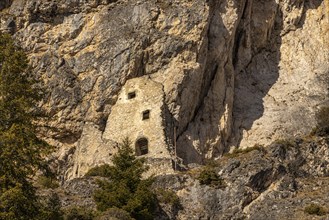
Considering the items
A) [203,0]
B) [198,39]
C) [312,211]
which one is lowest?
[312,211]

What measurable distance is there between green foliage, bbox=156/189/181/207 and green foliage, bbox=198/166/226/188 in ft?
6.96

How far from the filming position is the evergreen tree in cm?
2567

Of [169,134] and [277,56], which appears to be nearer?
[169,134]

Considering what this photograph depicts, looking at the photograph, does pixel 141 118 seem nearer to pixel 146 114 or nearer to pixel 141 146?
pixel 146 114

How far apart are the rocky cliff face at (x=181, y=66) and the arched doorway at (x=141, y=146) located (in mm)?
3073

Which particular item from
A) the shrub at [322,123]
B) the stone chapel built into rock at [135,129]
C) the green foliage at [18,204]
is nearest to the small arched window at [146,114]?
the stone chapel built into rock at [135,129]

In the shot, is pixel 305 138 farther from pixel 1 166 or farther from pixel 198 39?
pixel 1 166

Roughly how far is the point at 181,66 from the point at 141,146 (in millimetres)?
6726

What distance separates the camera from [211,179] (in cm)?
3934

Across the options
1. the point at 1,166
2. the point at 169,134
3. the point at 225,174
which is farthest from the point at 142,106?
the point at 1,166

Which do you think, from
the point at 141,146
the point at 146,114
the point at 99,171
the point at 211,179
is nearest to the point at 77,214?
the point at 99,171

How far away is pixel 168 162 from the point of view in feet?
140

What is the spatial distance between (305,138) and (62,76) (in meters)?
17.2

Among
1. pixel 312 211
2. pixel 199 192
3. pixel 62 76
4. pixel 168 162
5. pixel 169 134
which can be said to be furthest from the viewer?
pixel 62 76
